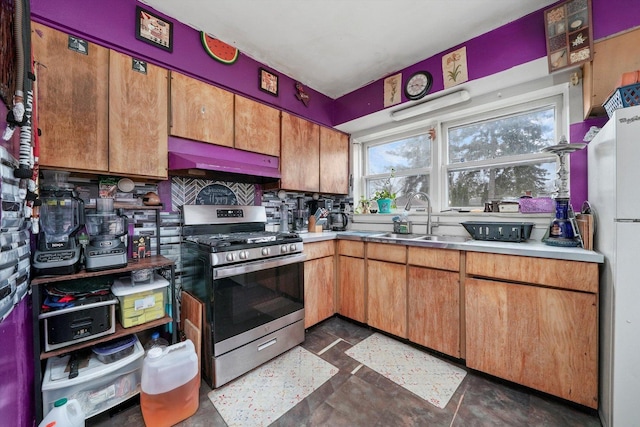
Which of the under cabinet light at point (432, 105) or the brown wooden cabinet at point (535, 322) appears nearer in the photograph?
the brown wooden cabinet at point (535, 322)

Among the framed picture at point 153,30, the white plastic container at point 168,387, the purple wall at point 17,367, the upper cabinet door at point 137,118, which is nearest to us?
the purple wall at point 17,367

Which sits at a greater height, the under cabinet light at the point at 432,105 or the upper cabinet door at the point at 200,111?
the under cabinet light at the point at 432,105

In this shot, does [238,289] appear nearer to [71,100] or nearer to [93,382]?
[93,382]

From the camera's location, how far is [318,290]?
2414mm

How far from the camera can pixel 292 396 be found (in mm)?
1550

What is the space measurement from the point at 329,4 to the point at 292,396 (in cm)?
260

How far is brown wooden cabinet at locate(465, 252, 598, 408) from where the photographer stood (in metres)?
1.38

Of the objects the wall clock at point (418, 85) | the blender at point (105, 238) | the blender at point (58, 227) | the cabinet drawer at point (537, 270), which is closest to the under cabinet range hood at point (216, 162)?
the blender at point (105, 238)

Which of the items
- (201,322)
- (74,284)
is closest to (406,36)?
(201,322)

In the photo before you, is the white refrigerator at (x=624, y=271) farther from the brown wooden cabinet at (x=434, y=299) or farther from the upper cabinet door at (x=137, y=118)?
the upper cabinet door at (x=137, y=118)

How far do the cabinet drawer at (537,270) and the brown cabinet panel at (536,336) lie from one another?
0.05 m

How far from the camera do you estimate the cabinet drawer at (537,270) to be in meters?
1.38

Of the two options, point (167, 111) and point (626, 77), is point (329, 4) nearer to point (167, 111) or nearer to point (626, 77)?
point (167, 111)

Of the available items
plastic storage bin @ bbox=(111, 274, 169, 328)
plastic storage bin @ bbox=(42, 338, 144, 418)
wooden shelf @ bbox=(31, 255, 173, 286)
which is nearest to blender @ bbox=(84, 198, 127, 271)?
wooden shelf @ bbox=(31, 255, 173, 286)
